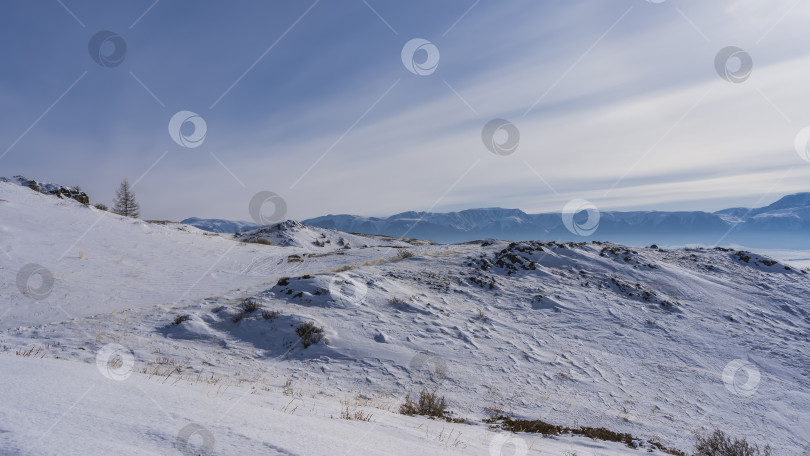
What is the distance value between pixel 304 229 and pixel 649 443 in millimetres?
51240

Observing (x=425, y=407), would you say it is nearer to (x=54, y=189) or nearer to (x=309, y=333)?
(x=309, y=333)

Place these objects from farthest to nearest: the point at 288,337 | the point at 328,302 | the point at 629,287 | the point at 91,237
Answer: the point at 91,237 → the point at 629,287 → the point at 328,302 → the point at 288,337

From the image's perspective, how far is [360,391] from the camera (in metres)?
9.27

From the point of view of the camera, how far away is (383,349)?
37.8 ft

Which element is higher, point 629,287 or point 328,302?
point 629,287

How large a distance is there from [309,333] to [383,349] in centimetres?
234

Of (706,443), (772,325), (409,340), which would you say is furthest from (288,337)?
(772,325)

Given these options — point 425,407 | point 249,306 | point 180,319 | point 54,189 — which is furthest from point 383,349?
point 54,189

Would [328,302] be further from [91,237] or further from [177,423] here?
[91,237]

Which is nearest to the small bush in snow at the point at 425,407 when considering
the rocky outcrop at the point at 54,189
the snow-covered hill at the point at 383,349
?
the snow-covered hill at the point at 383,349

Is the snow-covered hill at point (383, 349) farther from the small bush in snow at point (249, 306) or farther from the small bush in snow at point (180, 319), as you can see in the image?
the small bush in snow at point (180, 319)

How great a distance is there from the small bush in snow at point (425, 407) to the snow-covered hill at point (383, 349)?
0.33 m

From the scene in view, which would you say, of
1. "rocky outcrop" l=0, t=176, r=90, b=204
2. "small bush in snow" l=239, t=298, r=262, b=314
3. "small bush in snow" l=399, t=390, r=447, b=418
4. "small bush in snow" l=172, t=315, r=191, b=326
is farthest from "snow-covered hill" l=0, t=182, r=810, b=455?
"rocky outcrop" l=0, t=176, r=90, b=204

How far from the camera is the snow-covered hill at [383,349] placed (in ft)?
12.3
